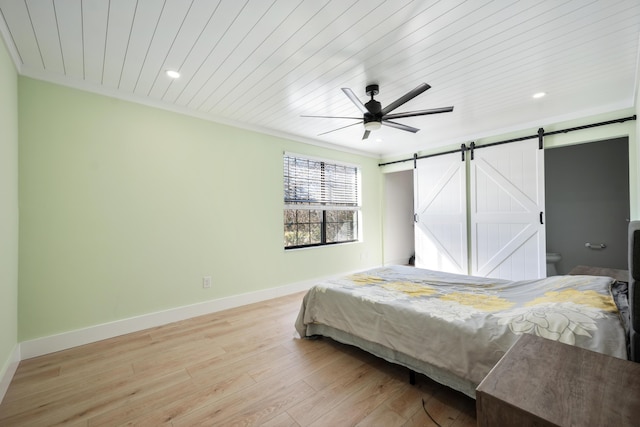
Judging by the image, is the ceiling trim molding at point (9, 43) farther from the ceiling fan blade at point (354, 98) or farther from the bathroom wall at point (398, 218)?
the bathroom wall at point (398, 218)

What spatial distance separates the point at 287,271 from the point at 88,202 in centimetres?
259

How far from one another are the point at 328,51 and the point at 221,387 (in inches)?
104

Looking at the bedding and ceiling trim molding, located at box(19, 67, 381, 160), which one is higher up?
ceiling trim molding, located at box(19, 67, 381, 160)

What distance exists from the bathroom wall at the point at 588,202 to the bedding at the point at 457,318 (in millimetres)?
3440

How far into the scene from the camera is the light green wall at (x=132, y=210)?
96.2 inches

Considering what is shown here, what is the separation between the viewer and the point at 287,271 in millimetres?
4258

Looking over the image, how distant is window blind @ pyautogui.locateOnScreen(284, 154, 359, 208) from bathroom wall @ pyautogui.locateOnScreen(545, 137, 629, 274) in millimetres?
3637

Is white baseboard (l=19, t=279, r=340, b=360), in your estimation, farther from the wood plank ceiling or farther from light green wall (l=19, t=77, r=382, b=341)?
the wood plank ceiling

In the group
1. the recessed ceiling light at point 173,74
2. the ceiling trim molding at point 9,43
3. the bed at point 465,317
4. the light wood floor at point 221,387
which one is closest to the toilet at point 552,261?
the bed at point 465,317

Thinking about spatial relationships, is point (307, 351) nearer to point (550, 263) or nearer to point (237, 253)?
point (237, 253)

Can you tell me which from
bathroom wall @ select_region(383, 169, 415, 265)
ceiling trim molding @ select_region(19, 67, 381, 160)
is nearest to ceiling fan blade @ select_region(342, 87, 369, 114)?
ceiling trim molding @ select_region(19, 67, 381, 160)

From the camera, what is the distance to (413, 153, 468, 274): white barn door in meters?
4.50

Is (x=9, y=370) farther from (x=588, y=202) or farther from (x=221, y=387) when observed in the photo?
(x=588, y=202)

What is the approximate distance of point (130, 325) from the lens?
9.40 ft
